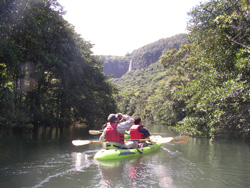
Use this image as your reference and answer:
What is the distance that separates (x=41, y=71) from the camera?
730 inches

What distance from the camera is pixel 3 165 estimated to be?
7.43m

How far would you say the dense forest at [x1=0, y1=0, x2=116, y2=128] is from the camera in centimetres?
1293

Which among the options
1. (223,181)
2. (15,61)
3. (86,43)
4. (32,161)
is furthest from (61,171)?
(86,43)

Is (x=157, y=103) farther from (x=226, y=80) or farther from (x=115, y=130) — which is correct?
(x=115, y=130)

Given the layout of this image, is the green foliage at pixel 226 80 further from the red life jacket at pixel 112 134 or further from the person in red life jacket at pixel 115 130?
the red life jacket at pixel 112 134

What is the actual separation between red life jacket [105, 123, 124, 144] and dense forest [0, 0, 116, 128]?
6058 mm

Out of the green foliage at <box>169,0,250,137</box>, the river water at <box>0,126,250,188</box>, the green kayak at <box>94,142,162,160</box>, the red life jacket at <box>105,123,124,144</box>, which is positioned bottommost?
the river water at <box>0,126,250,188</box>

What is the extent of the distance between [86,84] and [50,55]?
554 centimetres

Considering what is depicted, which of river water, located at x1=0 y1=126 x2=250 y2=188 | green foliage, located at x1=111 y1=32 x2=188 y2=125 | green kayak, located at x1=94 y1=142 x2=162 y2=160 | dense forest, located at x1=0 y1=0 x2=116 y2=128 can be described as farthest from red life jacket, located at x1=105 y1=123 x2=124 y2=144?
green foliage, located at x1=111 y1=32 x2=188 y2=125

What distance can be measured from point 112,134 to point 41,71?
38.9ft

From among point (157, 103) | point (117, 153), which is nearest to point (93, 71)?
point (117, 153)

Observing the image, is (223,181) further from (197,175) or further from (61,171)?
(61,171)

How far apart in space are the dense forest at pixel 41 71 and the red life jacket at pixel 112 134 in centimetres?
606

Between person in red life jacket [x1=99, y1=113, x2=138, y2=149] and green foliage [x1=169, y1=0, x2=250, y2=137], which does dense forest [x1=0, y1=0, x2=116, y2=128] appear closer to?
person in red life jacket [x1=99, y1=113, x2=138, y2=149]
